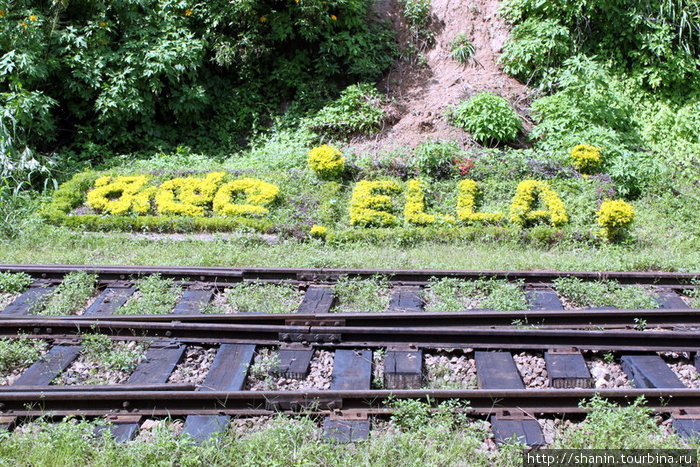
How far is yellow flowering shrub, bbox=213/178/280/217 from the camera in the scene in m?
10.0

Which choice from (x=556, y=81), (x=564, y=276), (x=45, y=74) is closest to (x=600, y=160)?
(x=556, y=81)

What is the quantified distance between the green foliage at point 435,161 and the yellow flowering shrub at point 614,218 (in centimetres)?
255

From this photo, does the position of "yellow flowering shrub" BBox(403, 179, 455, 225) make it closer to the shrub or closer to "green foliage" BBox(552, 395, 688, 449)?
the shrub

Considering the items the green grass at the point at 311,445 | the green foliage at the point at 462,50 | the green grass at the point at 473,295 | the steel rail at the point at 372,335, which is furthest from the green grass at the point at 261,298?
the green foliage at the point at 462,50

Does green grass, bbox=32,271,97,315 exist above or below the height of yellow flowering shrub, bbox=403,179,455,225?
below

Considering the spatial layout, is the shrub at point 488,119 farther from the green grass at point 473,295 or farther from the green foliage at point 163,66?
the green grass at point 473,295

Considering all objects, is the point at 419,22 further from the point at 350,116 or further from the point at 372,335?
the point at 372,335

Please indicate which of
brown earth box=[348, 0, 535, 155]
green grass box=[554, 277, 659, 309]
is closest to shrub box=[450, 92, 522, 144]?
brown earth box=[348, 0, 535, 155]

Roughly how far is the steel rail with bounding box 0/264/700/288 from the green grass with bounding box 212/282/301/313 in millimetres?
205

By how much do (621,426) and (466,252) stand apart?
13.8ft

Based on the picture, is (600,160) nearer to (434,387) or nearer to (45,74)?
(434,387)

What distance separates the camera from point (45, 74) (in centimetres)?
1155

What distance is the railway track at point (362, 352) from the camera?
17.0 ft

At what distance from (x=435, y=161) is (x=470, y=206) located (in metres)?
1.19
